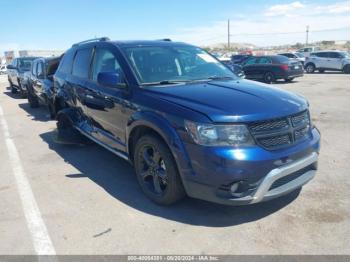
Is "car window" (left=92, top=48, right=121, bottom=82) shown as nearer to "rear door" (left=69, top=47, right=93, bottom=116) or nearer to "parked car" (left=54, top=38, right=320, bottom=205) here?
"parked car" (left=54, top=38, right=320, bottom=205)

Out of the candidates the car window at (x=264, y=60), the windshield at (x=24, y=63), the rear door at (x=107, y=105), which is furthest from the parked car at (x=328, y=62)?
the rear door at (x=107, y=105)

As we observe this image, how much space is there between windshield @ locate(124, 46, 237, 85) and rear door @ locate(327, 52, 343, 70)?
2344 cm

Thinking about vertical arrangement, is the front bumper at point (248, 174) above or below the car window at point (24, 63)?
below

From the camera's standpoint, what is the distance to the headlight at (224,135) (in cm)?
339

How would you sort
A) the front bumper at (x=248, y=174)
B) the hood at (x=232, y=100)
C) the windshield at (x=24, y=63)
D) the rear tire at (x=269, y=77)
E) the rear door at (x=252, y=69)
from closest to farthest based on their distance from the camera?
1. the front bumper at (x=248, y=174)
2. the hood at (x=232, y=100)
3. the windshield at (x=24, y=63)
4. the rear tire at (x=269, y=77)
5. the rear door at (x=252, y=69)

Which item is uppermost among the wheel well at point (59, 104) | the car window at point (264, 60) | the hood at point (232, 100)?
the hood at point (232, 100)

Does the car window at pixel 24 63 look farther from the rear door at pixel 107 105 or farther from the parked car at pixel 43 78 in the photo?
the rear door at pixel 107 105

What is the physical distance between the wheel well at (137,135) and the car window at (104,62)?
0.89m

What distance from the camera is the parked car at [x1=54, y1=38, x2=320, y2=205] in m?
3.40

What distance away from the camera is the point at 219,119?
3.38 m

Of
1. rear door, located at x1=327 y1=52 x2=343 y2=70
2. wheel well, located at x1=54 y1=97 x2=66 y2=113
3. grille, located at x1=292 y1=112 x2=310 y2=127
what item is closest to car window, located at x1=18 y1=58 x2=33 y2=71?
wheel well, located at x1=54 y1=97 x2=66 y2=113

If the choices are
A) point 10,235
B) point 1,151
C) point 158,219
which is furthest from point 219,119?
point 1,151

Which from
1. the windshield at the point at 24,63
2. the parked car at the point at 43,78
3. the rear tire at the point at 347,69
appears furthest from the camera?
the rear tire at the point at 347,69

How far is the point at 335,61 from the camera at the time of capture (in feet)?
84.7
